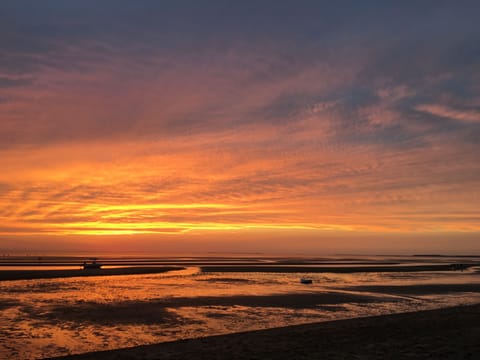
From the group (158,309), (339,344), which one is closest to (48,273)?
(158,309)

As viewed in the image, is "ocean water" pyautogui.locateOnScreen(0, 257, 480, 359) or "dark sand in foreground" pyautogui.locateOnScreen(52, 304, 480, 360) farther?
"ocean water" pyautogui.locateOnScreen(0, 257, 480, 359)

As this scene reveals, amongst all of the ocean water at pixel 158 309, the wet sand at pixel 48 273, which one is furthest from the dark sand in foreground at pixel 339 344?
the wet sand at pixel 48 273

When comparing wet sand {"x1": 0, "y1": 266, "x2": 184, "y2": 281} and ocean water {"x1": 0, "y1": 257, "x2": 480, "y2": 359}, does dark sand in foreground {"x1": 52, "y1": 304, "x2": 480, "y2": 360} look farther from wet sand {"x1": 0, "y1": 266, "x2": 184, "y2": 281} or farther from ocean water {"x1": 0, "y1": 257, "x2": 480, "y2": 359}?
wet sand {"x1": 0, "y1": 266, "x2": 184, "y2": 281}

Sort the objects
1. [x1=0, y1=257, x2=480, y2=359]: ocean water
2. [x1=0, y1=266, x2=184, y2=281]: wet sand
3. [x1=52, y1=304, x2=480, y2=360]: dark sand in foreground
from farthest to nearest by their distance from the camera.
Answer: [x1=0, y1=266, x2=184, y2=281]: wet sand
[x1=0, y1=257, x2=480, y2=359]: ocean water
[x1=52, y1=304, x2=480, y2=360]: dark sand in foreground

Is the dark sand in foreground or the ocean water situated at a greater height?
the dark sand in foreground

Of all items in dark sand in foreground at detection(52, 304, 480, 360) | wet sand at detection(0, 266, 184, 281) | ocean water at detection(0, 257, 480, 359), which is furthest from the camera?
wet sand at detection(0, 266, 184, 281)

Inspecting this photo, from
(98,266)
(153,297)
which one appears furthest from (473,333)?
(98,266)

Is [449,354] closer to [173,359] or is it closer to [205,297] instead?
[173,359]

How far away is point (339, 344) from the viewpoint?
15891 millimetres

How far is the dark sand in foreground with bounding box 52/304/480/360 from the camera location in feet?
46.8

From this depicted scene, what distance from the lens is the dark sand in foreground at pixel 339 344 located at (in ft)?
46.8

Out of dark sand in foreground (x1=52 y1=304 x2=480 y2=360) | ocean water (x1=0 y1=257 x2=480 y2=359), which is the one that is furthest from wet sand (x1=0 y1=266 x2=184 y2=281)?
dark sand in foreground (x1=52 y1=304 x2=480 y2=360)

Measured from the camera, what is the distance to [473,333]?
57.1 ft

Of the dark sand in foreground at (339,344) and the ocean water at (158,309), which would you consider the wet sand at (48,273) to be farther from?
the dark sand in foreground at (339,344)
